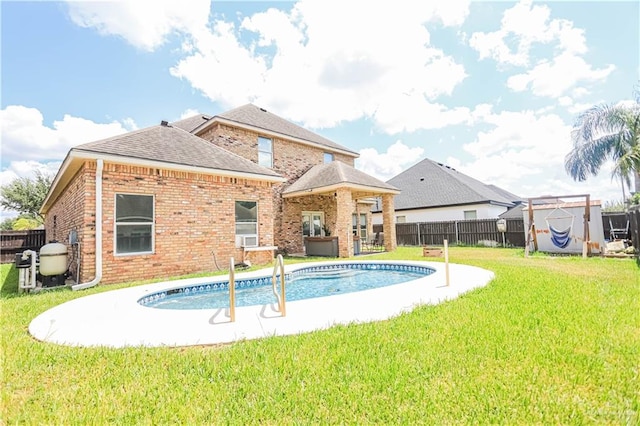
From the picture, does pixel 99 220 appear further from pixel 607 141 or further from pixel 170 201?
pixel 607 141

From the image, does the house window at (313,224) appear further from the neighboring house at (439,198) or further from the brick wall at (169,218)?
the neighboring house at (439,198)

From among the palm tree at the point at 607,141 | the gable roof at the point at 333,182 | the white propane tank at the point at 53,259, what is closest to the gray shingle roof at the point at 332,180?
the gable roof at the point at 333,182

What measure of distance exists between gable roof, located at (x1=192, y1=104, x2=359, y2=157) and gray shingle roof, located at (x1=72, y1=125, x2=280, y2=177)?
315cm

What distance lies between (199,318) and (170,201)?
593cm

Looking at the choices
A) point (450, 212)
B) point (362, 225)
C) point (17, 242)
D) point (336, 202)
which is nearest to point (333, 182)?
point (336, 202)

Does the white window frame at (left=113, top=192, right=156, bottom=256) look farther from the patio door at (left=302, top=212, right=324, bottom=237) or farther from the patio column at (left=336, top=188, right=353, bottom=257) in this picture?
the patio door at (left=302, top=212, right=324, bottom=237)

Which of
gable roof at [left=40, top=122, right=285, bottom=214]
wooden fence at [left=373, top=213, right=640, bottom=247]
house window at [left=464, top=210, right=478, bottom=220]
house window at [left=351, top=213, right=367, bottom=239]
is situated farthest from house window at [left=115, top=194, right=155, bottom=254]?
house window at [left=464, top=210, right=478, bottom=220]

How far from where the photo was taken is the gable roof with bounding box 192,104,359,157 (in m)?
14.9

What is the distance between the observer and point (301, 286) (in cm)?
923

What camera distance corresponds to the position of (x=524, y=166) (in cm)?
2403

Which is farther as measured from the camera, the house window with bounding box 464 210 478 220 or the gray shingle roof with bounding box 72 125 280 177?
the house window with bounding box 464 210 478 220

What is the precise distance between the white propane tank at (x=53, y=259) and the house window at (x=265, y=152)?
9.55 m

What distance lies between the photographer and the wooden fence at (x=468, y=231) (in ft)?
52.1

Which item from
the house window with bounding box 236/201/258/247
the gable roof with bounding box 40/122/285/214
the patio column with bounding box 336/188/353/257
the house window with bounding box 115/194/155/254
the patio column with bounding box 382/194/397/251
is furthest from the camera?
the patio column with bounding box 382/194/397/251
